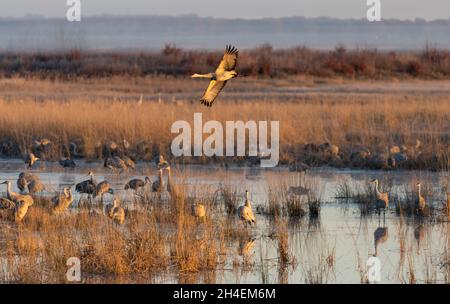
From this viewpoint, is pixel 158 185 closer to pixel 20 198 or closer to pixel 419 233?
pixel 20 198

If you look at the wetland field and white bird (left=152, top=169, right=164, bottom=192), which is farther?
white bird (left=152, top=169, right=164, bottom=192)

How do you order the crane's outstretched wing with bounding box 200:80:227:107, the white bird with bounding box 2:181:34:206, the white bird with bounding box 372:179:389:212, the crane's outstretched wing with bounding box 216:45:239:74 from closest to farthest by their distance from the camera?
the crane's outstretched wing with bounding box 216:45:239:74 → the crane's outstretched wing with bounding box 200:80:227:107 → the white bird with bounding box 2:181:34:206 → the white bird with bounding box 372:179:389:212

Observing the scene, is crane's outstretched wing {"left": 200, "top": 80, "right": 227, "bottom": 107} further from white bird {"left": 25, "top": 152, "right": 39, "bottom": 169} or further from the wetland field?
white bird {"left": 25, "top": 152, "right": 39, "bottom": 169}

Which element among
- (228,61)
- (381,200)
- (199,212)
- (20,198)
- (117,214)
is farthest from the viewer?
(381,200)

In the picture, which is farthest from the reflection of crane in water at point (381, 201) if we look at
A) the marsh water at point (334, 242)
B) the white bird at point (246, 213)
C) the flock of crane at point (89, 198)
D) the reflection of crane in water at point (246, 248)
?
the reflection of crane in water at point (246, 248)

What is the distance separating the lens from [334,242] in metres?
10.6

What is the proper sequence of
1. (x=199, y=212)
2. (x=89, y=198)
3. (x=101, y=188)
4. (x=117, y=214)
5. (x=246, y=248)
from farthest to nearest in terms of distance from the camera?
1. (x=89, y=198)
2. (x=101, y=188)
3. (x=199, y=212)
4. (x=117, y=214)
5. (x=246, y=248)

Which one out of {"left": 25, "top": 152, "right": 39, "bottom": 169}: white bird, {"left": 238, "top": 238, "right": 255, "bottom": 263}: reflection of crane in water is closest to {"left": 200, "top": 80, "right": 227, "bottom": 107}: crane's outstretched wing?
{"left": 238, "top": 238, "right": 255, "bottom": 263}: reflection of crane in water

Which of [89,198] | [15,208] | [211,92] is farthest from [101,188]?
[211,92]

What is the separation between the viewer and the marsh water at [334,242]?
918 centimetres

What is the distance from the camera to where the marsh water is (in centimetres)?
918

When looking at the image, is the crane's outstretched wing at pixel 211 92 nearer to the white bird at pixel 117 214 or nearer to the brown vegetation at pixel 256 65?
the white bird at pixel 117 214

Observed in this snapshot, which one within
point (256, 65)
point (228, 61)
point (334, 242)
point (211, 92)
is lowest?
point (334, 242)
